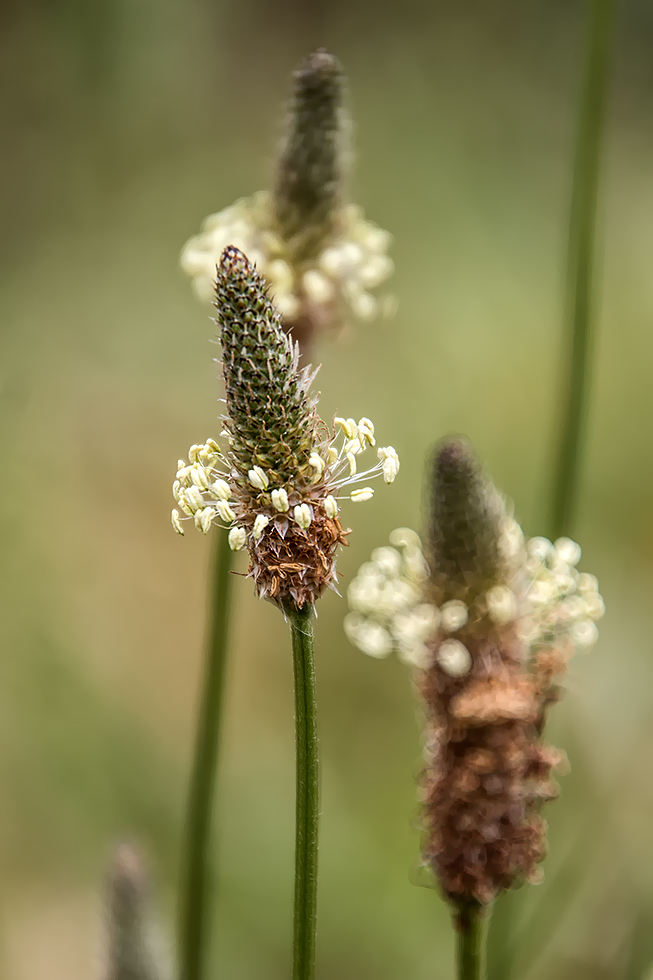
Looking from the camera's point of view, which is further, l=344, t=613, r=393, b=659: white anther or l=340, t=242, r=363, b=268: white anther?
l=340, t=242, r=363, b=268: white anther

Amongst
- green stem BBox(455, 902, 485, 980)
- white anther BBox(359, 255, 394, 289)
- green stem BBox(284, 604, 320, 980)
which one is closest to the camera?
green stem BBox(284, 604, 320, 980)

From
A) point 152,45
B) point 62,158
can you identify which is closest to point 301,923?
point 62,158

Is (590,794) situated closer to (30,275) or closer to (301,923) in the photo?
(301,923)

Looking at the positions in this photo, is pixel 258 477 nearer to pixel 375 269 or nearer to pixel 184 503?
pixel 184 503

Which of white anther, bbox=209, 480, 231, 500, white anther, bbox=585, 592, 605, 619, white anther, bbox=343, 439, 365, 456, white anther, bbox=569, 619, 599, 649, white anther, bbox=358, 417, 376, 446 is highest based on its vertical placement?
white anther, bbox=358, 417, 376, 446

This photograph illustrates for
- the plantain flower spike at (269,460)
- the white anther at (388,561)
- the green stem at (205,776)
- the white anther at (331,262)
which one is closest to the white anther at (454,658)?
the white anther at (388,561)

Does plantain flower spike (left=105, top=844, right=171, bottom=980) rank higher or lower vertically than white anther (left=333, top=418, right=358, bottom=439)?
lower

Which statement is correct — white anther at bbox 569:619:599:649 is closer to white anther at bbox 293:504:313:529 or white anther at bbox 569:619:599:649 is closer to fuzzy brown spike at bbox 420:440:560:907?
fuzzy brown spike at bbox 420:440:560:907

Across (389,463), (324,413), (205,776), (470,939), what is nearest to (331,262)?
(389,463)

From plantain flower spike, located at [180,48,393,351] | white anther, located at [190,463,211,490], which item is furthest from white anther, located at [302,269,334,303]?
white anther, located at [190,463,211,490]
